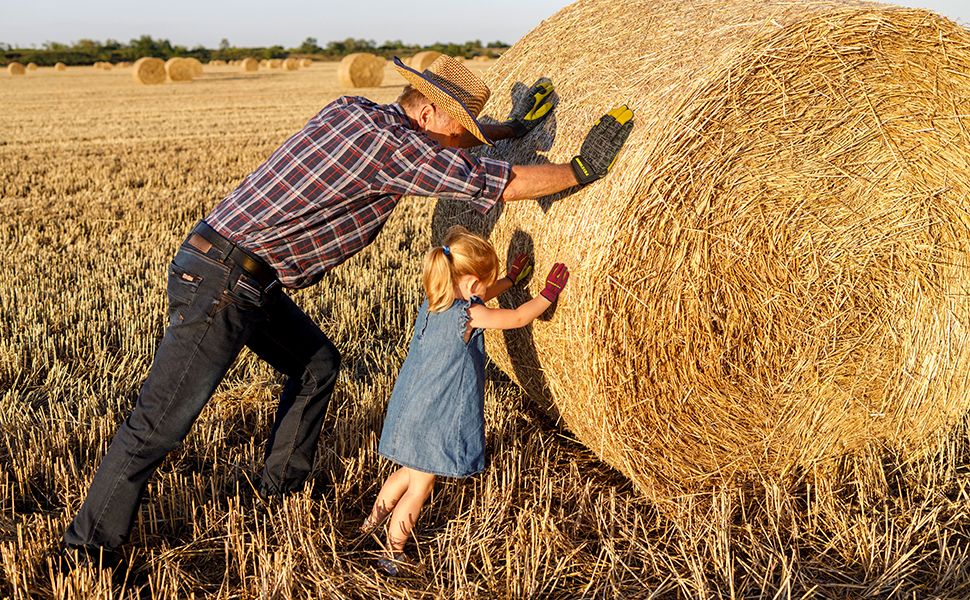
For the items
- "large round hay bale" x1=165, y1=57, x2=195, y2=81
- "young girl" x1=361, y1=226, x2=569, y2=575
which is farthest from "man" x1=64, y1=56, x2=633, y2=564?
"large round hay bale" x1=165, y1=57, x2=195, y2=81

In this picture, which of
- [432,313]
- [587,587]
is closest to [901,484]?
[587,587]

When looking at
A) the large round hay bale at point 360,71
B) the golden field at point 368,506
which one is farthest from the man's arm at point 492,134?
the large round hay bale at point 360,71

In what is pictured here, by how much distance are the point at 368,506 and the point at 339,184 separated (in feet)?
5.13

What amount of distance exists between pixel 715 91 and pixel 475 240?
3.71ft

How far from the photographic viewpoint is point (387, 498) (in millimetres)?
3738

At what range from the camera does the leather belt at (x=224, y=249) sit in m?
3.41

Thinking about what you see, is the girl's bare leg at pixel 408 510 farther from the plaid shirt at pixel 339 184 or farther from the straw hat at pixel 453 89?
the straw hat at pixel 453 89

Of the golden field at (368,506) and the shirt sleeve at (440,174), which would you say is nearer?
the shirt sleeve at (440,174)

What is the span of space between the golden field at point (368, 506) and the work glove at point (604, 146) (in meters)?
1.43

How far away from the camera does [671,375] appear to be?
152 inches

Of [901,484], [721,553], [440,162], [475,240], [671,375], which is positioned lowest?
[901,484]

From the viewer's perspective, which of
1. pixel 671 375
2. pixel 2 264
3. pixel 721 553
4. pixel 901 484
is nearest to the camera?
pixel 721 553

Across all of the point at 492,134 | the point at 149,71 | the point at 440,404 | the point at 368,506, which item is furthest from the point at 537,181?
the point at 149,71

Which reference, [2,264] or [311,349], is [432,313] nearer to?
[311,349]
